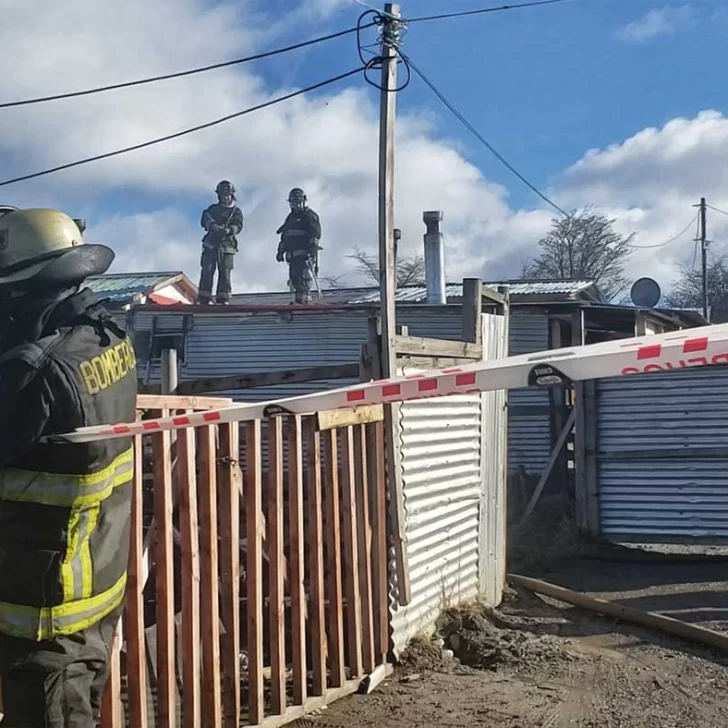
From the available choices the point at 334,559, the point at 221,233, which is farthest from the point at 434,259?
the point at 334,559

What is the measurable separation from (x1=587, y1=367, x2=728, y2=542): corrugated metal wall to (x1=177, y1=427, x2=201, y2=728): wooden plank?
777 centimetres

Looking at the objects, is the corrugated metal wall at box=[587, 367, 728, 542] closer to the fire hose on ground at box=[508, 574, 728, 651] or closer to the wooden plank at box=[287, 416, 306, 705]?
the fire hose on ground at box=[508, 574, 728, 651]

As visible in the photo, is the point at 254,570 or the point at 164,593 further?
the point at 254,570

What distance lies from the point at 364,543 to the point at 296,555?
738 mm

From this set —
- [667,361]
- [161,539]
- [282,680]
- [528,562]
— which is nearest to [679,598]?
[528,562]

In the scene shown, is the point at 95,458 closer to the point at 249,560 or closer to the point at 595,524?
the point at 249,560

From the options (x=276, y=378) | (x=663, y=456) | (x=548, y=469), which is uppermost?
(x=276, y=378)

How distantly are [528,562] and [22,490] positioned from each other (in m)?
8.11

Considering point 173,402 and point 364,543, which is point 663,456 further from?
point 173,402

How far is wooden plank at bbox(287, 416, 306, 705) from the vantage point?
17.3 feet

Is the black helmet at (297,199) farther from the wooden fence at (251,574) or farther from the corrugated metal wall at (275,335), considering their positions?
the wooden fence at (251,574)

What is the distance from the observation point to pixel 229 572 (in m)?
4.68

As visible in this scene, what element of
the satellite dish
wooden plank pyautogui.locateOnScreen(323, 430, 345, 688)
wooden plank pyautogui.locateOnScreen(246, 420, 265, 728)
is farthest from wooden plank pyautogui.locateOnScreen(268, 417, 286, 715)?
the satellite dish

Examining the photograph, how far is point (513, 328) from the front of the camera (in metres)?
14.2
